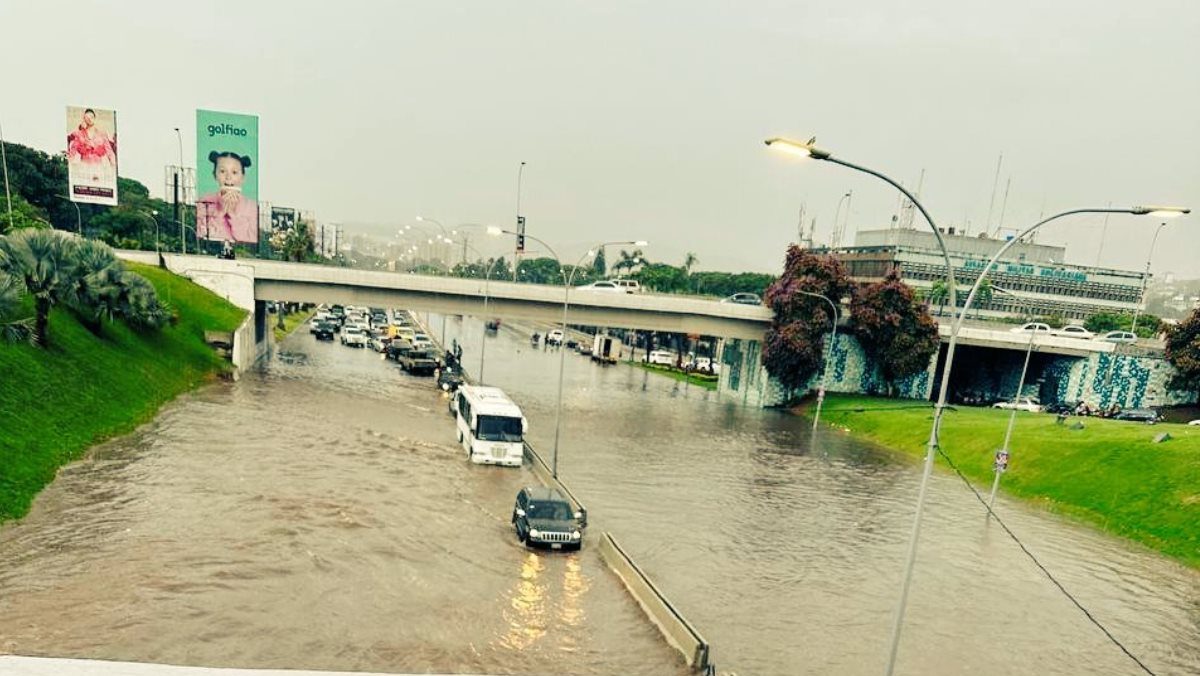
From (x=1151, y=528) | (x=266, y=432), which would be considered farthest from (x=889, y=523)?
(x=266, y=432)

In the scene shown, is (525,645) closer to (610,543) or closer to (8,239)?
(610,543)

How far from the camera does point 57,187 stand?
3893 inches

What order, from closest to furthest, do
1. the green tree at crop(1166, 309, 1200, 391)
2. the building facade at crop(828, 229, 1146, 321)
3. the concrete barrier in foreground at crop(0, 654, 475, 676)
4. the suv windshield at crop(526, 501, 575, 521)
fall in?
the concrete barrier in foreground at crop(0, 654, 475, 676) → the suv windshield at crop(526, 501, 575, 521) → the green tree at crop(1166, 309, 1200, 391) → the building facade at crop(828, 229, 1146, 321)

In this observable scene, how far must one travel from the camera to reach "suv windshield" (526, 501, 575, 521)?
21.2 m

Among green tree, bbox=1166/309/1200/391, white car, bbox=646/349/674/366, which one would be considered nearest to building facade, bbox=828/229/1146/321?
white car, bbox=646/349/674/366

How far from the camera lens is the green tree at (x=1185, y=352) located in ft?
165

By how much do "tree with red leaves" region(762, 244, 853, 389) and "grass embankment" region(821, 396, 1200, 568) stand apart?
8.82 meters

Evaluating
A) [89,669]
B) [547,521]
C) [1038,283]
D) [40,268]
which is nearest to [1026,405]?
[547,521]

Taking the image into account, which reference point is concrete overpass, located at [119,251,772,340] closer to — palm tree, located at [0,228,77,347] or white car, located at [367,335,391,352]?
white car, located at [367,335,391,352]

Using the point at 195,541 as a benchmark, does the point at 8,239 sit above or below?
above

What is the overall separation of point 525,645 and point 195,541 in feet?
35.4

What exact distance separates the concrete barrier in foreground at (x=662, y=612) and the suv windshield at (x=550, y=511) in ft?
5.20

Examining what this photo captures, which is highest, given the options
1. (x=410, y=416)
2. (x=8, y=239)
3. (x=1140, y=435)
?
(x=8, y=239)

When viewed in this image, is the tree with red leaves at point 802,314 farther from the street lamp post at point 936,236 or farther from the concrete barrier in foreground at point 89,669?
the concrete barrier in foreground at point 89,669
